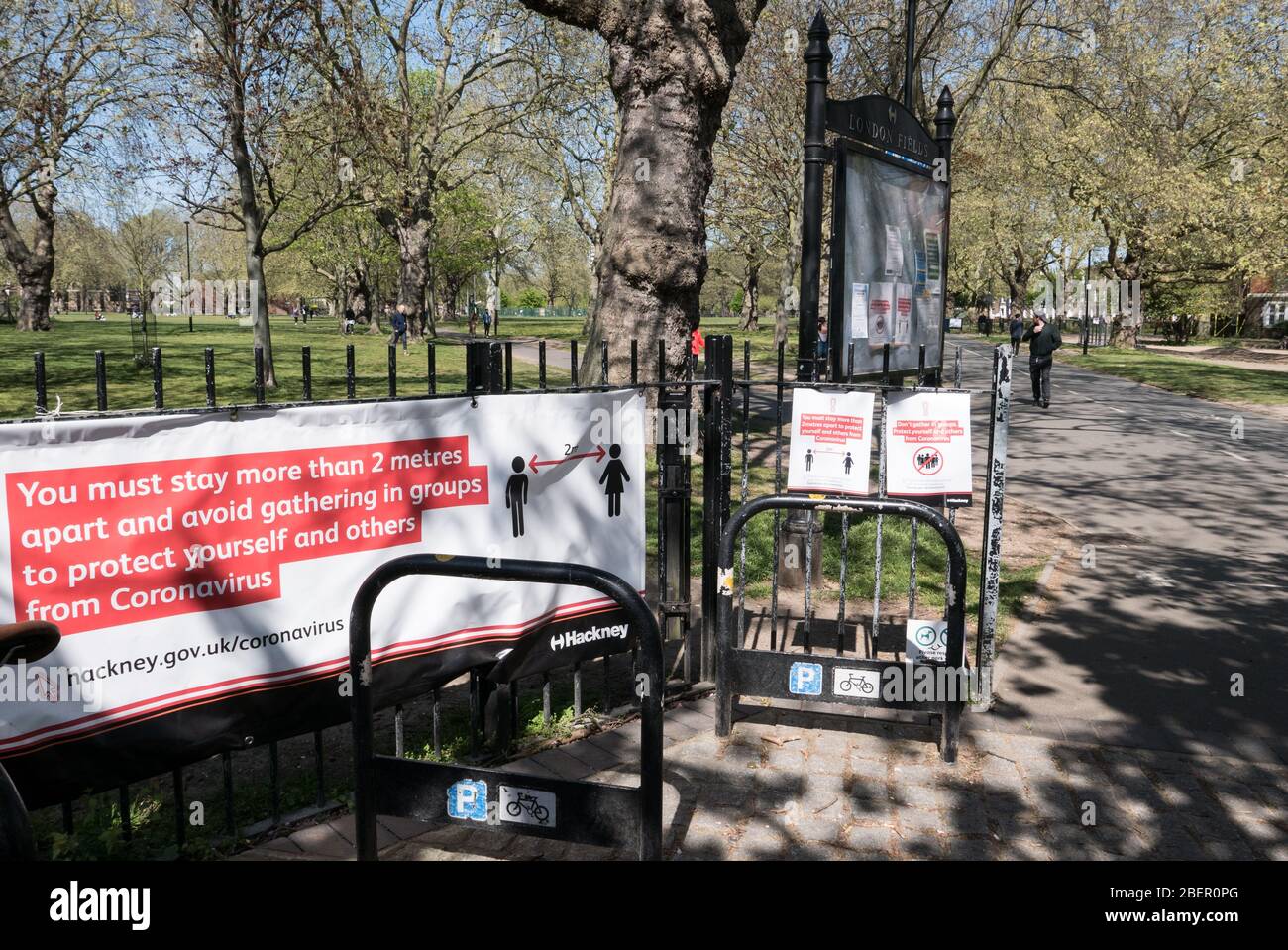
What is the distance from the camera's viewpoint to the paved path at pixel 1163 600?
519cm

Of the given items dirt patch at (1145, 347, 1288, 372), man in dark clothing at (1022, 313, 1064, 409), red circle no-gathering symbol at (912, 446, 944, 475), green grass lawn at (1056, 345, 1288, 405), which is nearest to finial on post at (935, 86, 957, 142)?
red circle no-gathering symbol at (912, 446, 944, 475)

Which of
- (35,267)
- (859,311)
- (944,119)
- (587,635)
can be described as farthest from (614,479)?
(35,267)

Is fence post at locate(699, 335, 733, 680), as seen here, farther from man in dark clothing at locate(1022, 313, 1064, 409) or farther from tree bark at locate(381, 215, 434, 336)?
tree bark at locate(381, 215, 434, 336)

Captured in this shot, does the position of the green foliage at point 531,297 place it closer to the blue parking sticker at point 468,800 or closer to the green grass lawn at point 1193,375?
the green grass lawn at point 1193,375

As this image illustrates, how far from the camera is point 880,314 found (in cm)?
772

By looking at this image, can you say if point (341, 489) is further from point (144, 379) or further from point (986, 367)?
point (986, 367)

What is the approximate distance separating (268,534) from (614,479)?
1.79m

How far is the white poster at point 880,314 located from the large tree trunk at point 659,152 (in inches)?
120

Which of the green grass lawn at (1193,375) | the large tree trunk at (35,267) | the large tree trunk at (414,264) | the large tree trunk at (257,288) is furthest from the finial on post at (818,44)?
the large tree trunk at (35,267)

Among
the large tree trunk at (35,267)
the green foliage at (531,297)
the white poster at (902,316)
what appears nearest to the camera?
the white poster at (902,316)

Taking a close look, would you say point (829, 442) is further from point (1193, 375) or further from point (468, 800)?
point (1193, 375)
